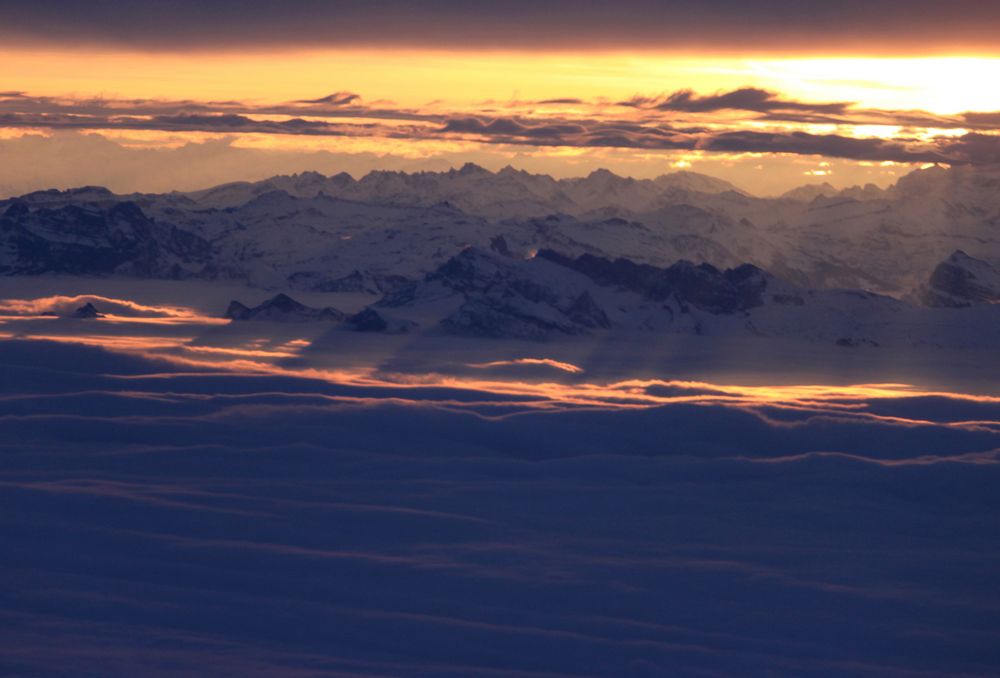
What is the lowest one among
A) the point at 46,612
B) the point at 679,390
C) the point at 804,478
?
the point at 679,390

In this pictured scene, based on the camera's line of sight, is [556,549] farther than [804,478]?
No

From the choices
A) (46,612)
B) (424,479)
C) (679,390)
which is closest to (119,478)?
(424,479)

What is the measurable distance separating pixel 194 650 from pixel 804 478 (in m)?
67.2

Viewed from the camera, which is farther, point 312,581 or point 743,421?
point 743,421

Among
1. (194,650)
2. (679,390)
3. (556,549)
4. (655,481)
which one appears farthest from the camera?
(679,390)

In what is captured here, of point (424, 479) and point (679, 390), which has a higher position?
point (424, 479)

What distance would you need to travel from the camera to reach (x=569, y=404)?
520 feet

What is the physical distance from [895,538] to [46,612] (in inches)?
2265

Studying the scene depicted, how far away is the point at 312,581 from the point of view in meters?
66.3

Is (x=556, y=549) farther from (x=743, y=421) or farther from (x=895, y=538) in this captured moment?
(x=743, y=421)

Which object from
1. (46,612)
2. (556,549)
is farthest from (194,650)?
(556,549)

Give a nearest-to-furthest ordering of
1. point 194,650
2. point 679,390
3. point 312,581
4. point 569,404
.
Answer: point 194,650 → point 312,581 → point 569,404 → point 679,390

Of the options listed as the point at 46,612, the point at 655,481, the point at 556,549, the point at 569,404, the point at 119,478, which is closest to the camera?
the point at 46,612

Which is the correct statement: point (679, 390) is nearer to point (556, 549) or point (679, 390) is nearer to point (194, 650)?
point (556, 549)
